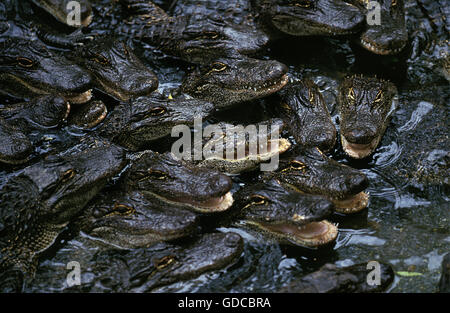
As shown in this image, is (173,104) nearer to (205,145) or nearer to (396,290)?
(205,145)

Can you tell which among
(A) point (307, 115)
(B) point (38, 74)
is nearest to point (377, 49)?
(A) point (307, 115)

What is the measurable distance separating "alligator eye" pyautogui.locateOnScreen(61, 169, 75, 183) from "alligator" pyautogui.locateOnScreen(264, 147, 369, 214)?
2.03 m

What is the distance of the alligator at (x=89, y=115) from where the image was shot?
6758 mm

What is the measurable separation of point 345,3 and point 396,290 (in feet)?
13.8

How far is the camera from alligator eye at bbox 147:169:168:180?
5.73 metres

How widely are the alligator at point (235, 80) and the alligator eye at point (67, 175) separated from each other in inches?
79.8

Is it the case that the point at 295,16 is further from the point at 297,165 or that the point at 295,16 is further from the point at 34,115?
the point at 34,115

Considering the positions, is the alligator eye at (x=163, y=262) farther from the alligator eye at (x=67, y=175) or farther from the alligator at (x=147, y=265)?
the alligator eye at (x=67, y=175)

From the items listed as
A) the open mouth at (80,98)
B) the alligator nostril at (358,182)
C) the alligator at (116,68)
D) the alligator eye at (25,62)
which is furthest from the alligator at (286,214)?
the alligator eye at (25,62)

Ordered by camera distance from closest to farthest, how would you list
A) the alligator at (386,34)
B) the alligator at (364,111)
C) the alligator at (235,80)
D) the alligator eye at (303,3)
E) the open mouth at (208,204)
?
1. the open mouth at (208,204)
2. the alligator at (364,111)
3. the alligator at (235,80)
4. the alligator at (386,34)
5. the alligator eye at (303,3)

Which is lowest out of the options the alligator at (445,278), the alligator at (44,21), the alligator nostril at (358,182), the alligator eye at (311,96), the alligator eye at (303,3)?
the alligator at (445,278)

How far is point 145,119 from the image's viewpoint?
21.4 feet

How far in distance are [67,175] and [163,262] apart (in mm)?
1418

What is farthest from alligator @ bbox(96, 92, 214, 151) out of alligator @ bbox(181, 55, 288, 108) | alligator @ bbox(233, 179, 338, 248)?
alligator @ bbox(233, 179, 338, 248)
